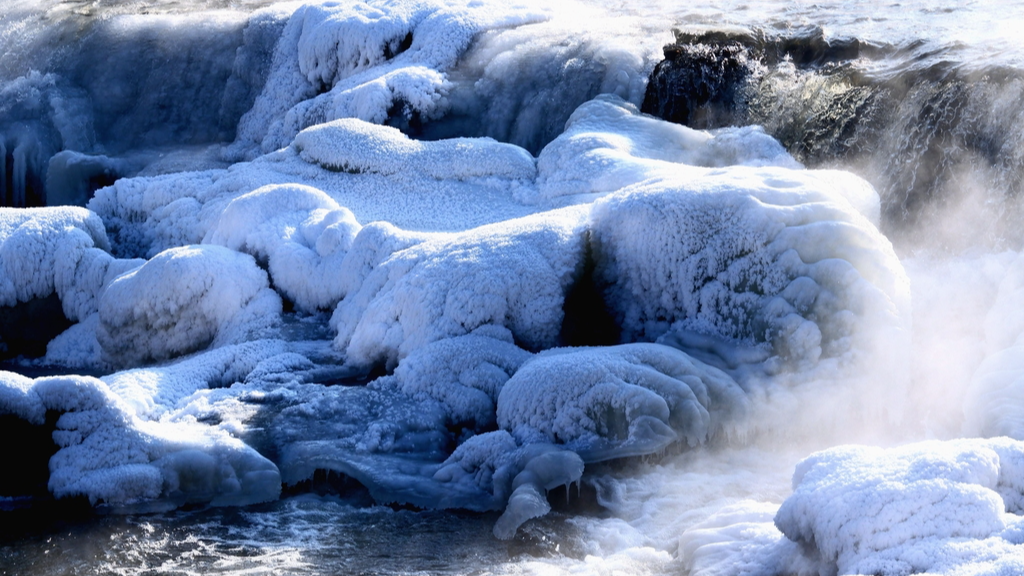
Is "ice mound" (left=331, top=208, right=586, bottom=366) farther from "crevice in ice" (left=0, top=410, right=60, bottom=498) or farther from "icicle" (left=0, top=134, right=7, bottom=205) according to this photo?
"icicle" (left=0, top=134, right=7, bottom=205)

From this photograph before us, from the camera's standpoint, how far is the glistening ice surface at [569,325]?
14.2 ft

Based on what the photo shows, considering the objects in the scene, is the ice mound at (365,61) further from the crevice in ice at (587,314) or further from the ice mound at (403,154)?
the crevice in ice at (587,314)

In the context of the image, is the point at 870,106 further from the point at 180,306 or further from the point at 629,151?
the point at 180,306

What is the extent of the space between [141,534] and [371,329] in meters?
1.86

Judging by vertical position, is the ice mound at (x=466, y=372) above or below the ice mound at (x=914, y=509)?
below

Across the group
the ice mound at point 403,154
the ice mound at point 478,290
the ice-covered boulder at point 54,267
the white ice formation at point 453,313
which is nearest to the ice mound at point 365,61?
the ice mound at point 403,154

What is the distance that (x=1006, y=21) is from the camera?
8.80 m

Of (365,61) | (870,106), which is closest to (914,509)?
(870,106)

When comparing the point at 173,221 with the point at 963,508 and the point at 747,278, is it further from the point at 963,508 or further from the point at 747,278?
the point at 963,508

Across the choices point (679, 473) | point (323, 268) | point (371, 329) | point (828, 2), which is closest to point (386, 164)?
point (323, 268)

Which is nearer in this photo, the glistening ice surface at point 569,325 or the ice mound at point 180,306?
the glistening ice surface at point 569,325

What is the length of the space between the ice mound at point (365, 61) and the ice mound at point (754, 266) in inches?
162

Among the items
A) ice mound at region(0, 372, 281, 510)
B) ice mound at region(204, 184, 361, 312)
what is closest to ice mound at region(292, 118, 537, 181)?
ice mound at region(204, 184, 361, 312)

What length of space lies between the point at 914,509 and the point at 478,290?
9.42 ft
